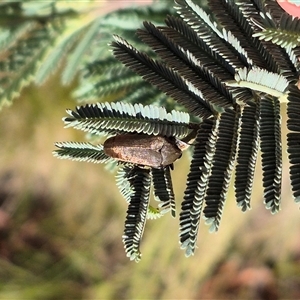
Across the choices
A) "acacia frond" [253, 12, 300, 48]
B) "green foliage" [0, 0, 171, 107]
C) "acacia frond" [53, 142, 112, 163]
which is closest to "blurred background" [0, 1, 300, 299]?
"green foliage" [0, 0, 171, 107]

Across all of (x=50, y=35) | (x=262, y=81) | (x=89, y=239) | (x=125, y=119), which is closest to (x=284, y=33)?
(x=262, y=81)

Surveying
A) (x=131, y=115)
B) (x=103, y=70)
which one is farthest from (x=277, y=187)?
(x=103, y=70)

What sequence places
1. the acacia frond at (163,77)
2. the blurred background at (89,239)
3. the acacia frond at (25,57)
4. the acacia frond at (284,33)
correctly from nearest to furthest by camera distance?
the acacia frond at (284,33) < the acacia frond at (163,77) < the acacia frond at (25,57) < the blurred background at (89,239)

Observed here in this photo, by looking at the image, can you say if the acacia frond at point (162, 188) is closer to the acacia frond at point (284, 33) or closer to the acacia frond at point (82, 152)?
the acacia frond at point (82, 152)

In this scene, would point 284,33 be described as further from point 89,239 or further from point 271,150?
point 89,239

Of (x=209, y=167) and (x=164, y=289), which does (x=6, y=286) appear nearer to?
(x=164, y=289)

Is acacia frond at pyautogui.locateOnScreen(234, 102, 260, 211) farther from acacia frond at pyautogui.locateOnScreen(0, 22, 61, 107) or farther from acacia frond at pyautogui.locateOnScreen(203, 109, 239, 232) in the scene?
acacia frond at pyautogui.locateOnScreen(0, 22, 61, 107)

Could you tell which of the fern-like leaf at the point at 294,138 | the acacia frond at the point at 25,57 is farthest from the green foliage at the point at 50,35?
the fern-like leaf at the point at 294,138
